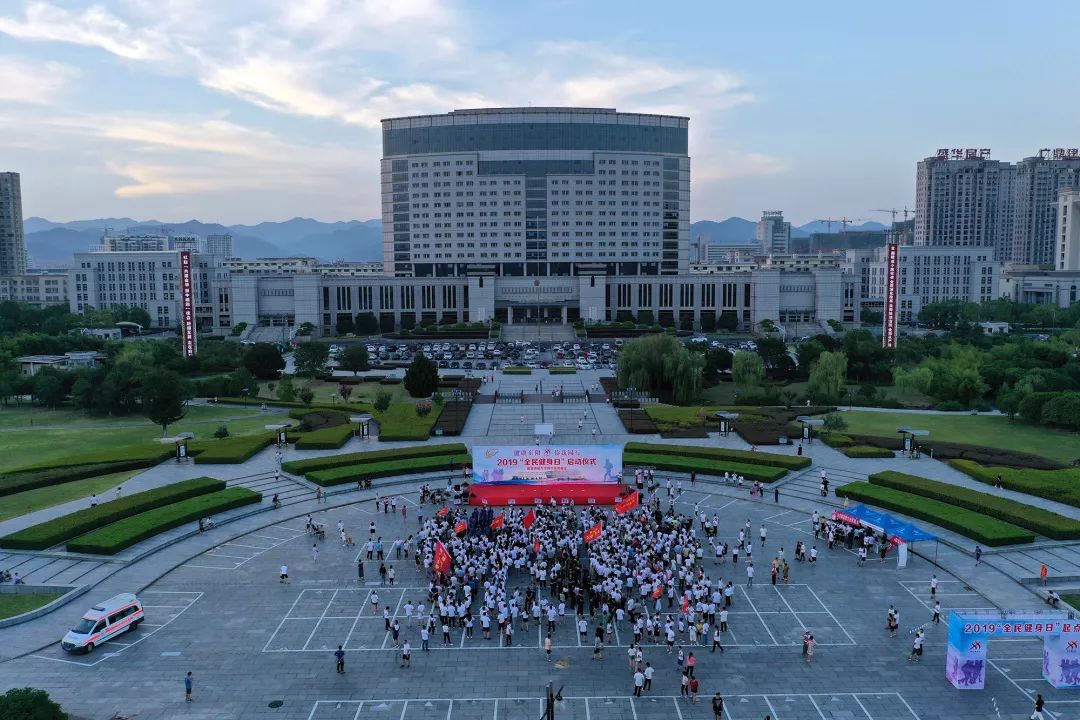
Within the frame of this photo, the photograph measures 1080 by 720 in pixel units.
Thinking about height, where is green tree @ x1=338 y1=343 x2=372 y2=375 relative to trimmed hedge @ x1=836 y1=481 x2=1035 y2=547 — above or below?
above

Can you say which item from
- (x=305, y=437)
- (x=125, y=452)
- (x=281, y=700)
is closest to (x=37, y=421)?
(x=125, y=452)

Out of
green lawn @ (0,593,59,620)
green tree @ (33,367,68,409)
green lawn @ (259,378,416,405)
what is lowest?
green lawn @ (0,593,59,620)

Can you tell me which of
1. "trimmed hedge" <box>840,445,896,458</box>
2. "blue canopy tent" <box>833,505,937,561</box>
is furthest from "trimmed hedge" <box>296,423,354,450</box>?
"trimmed hedge" <box>840,445,896,458</box>

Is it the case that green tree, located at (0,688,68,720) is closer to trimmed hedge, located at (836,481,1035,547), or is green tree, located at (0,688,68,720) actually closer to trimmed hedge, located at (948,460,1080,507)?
trimmed hedge, located at (836,481,1035,547)

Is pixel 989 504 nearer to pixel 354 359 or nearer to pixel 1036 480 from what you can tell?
pixel 1036 480

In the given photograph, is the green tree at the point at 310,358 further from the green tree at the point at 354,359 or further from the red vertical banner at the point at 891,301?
the red vertical banner at the point at 891,301

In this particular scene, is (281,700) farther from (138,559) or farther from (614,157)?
(614,157)

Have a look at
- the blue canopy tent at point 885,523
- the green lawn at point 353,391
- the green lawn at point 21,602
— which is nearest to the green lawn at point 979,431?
the blue canopy tent at point 885,523
